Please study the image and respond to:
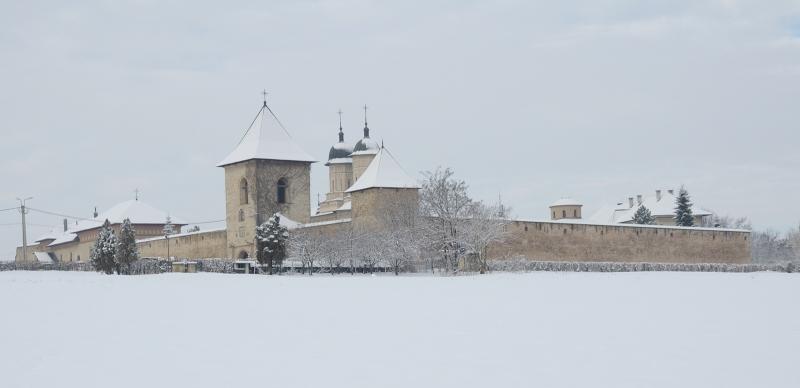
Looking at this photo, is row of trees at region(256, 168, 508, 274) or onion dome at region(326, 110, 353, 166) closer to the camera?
row of trees at region(256, 168, 508, 274)

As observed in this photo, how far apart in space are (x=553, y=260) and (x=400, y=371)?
30738 millimetres

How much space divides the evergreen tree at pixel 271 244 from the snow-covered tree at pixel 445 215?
4.82 metres

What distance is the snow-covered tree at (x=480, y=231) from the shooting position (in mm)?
32781

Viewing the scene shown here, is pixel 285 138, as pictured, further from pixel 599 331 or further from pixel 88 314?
pixel 599 331

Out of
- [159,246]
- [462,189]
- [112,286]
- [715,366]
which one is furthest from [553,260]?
[715,366]

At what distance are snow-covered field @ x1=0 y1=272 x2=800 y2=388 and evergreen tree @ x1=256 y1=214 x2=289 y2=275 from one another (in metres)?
14.6

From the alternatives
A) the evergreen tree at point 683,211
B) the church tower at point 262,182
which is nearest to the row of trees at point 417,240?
the church tower at point 262,182

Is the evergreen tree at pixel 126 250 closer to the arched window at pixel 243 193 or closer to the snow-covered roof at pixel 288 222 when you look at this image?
the arched window at pixel 243 193

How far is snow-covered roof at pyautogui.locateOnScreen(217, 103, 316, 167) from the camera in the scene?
38.9 metres

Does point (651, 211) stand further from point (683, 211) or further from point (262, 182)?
point (262, 182)

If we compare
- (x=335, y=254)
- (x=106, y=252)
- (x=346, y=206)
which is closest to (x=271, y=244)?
(x=335, y=254)

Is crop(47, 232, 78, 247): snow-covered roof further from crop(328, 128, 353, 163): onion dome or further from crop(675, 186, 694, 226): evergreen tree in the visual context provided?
crop(675, 186, 694, 226): evergreen tree

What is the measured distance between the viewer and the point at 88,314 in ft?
49.6

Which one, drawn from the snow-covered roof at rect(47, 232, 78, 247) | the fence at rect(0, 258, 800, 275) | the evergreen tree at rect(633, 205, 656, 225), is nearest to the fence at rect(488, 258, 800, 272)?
the fence at rect(0, 258, 800, 275)
